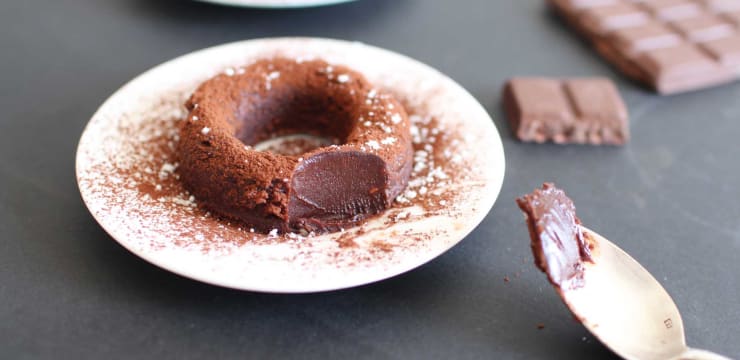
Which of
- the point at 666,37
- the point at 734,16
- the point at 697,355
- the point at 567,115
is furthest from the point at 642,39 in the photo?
the point at 697,355

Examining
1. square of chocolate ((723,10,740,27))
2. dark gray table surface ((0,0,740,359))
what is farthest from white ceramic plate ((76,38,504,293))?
square of chocolate ((723,10,740,27))

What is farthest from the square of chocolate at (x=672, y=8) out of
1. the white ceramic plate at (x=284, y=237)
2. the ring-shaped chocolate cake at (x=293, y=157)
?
the ring-shaped chocolate cake at (x=293, y=157)

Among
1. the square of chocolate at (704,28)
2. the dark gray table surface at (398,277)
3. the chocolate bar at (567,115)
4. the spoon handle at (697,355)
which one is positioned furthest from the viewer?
the square of chocolate at (704,28)

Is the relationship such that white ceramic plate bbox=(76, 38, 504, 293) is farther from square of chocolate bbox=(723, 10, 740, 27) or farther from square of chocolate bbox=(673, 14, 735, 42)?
square of chocolate bbox=(723, 10, 740, 27)

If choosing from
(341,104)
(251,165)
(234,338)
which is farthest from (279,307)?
(341,104)

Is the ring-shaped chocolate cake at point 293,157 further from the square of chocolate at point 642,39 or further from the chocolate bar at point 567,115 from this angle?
the square of chocolate at point 642,39

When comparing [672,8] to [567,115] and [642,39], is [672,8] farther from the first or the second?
[567,115]
